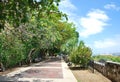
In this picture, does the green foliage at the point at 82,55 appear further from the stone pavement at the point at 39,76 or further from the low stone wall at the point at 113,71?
the low stone wall at the point at 113,71

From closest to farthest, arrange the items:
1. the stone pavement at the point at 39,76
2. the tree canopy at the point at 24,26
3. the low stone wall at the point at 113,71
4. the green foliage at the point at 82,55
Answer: the tree canopy at the point at 24,26, the low stone wall at the point at 113,71, the stone pavement at the point at 39,76, the green foliage at the point at 82,55

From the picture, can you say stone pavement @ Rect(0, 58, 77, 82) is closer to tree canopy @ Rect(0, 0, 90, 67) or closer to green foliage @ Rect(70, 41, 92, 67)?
tree canopy @ Rect(0, 0, 90, 67)

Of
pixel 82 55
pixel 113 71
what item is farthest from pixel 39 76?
pixel 82 55

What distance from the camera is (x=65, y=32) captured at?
58.1m

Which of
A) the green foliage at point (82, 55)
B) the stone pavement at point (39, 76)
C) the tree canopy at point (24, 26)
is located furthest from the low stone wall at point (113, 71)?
the green foliage at point (82, 55)

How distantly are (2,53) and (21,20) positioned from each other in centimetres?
1384

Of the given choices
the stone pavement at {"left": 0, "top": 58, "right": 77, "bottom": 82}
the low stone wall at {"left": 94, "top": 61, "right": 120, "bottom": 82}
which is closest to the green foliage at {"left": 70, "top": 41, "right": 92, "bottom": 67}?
the stone pavement at {"left": 0, "top": 58, "right": 77, "bottom": 82}

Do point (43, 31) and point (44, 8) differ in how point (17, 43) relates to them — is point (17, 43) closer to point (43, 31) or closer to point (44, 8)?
point (43, 31)

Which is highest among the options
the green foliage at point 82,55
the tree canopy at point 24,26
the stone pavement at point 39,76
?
Answer: the tree canopy at point 24,26

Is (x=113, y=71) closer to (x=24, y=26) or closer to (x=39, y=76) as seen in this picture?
(x=39, y=76)

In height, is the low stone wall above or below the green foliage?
below

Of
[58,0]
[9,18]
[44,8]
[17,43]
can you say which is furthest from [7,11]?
[17,43]

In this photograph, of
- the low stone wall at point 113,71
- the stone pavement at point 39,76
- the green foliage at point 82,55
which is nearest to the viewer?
the low stone wall at point 113,71

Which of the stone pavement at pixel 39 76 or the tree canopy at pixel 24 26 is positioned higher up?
the tree canopy at pixel 24 26
